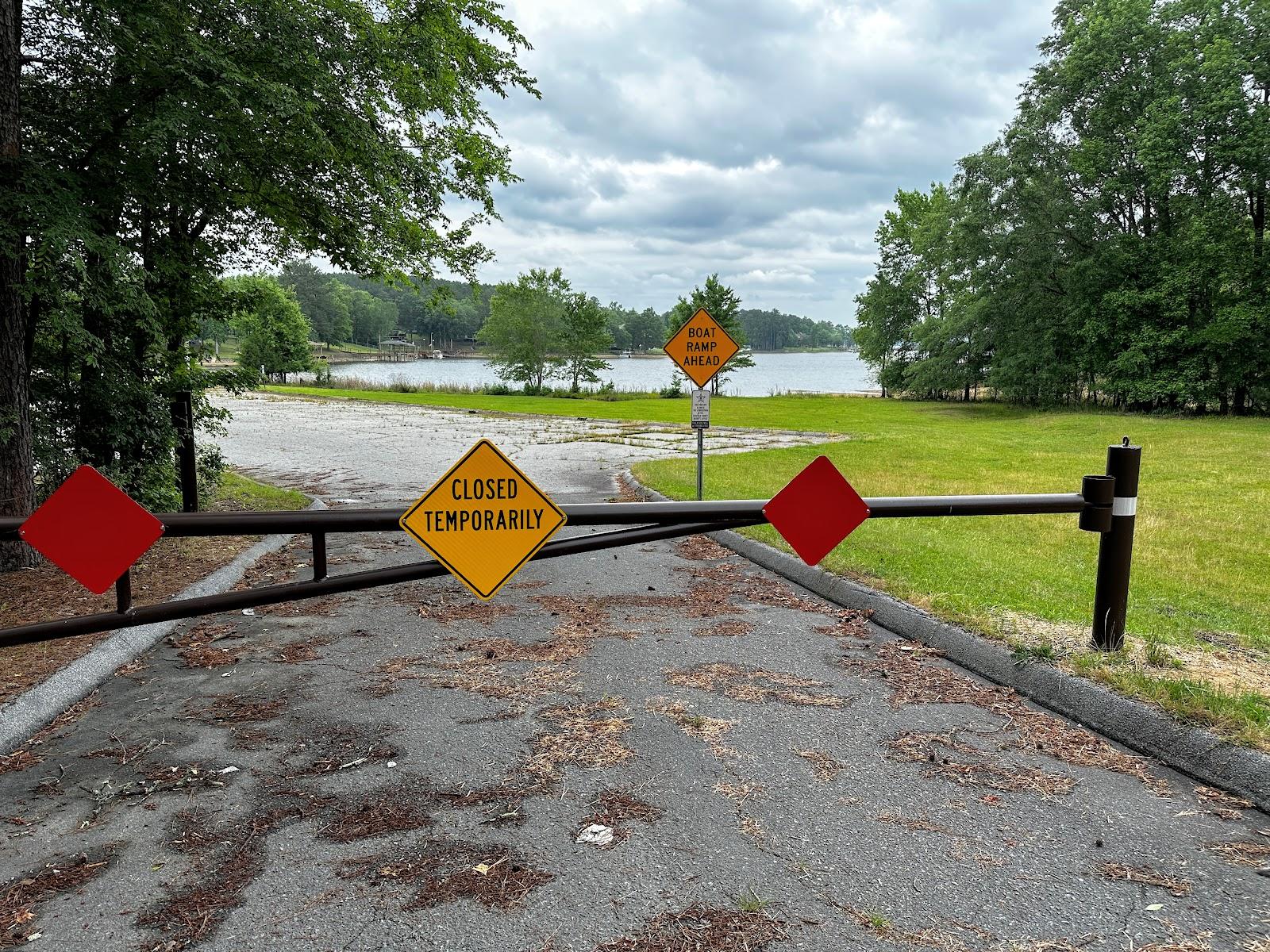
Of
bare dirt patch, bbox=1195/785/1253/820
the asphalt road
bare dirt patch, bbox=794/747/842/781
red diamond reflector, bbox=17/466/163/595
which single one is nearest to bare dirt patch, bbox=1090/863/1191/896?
the asphalt road

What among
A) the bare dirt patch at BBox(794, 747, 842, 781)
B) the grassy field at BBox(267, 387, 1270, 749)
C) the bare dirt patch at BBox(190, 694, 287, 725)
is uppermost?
the grassy field at BBox(267, 387, 1270, 749)

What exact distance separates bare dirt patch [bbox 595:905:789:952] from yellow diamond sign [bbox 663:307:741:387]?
8.66 meters

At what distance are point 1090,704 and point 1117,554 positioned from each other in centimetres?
89

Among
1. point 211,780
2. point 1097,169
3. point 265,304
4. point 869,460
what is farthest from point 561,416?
point 211,780

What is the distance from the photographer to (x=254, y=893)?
2.37m

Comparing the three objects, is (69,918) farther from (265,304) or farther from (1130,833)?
(265,304)

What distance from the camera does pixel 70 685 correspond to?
13.1ft

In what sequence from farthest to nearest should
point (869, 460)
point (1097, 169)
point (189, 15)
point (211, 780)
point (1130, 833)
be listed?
point (1097, 169) → point (869, 460) → point (189, 15) → point (211, 780) → point (1130, 833)

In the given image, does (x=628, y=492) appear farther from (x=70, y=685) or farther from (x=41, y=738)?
(x=41, y=738)

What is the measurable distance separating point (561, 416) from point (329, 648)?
25.4 metres

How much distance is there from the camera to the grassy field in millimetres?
4055

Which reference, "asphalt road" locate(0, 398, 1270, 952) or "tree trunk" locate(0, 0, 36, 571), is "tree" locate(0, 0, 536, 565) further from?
"asphalt road" locate(0, 398, 1270, 952)

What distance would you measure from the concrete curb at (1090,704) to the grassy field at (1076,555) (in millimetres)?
118

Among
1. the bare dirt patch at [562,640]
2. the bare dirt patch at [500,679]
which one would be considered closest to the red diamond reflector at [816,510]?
the bare dirt patch at [500,679]
